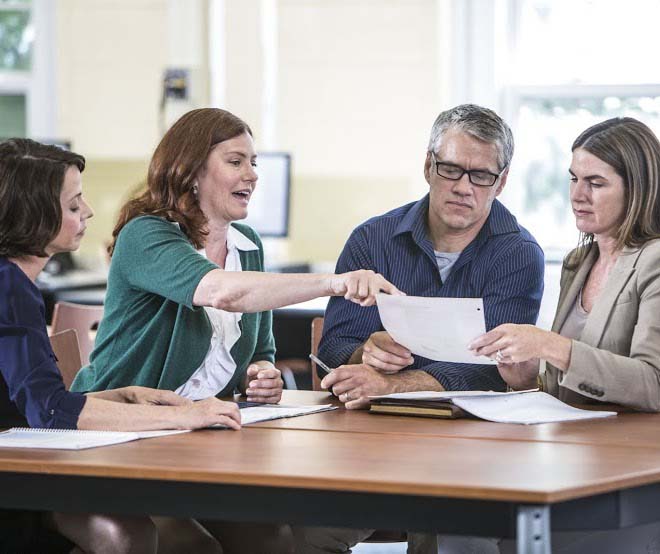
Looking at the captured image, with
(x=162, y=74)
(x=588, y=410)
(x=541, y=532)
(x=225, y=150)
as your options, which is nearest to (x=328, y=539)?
(x=588, y=410)

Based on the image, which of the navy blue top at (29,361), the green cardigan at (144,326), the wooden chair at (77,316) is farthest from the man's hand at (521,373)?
the wooden chair at (77,316)

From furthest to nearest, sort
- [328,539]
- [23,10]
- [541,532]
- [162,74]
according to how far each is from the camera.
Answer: [23,10], [162,74], [328,539], [541,532]

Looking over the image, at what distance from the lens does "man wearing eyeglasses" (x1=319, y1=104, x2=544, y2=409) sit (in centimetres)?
284

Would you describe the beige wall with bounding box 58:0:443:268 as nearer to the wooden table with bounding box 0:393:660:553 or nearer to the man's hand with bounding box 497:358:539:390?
the man's hand with bounding box 497:358:539:390

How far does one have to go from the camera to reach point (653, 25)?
19.6 feet

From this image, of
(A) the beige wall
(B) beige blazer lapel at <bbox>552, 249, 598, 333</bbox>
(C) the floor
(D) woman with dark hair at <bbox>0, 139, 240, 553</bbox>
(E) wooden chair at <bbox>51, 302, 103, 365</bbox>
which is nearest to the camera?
(D) woman with dark hair at <bbox>0, 139, 240, 553</bbox>

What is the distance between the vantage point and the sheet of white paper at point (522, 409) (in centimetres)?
227

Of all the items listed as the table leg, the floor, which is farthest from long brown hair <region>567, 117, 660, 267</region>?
the floor

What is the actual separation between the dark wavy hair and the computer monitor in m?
3.66

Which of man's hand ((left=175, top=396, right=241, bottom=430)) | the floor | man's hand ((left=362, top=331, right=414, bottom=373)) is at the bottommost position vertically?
the floor

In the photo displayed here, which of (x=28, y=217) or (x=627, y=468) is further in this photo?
(x=28, y=217)

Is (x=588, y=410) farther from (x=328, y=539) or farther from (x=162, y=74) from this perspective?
(x=162, y=74)

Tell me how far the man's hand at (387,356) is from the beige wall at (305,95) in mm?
3805

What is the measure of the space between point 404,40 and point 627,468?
4.83 meters
